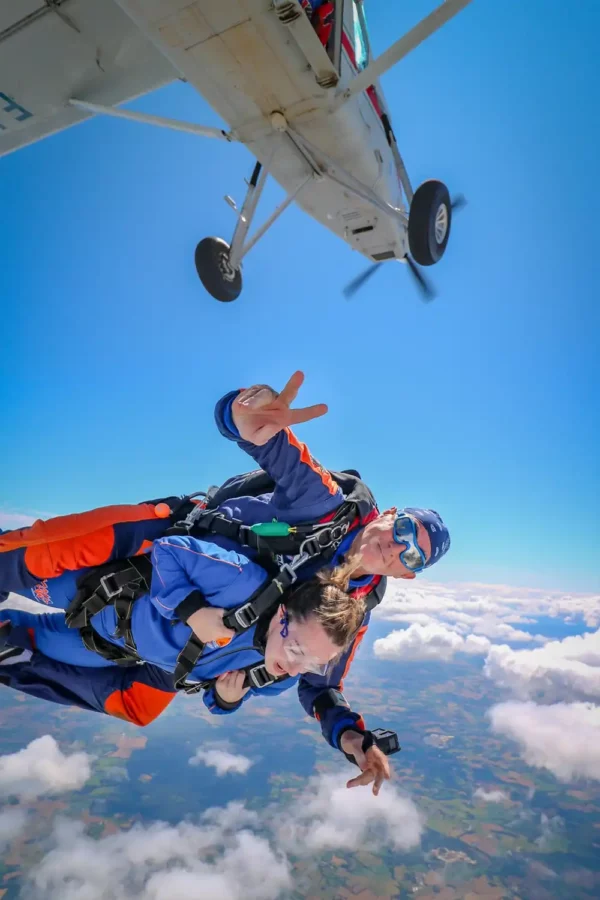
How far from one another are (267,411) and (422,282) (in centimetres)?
601

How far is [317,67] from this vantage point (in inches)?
178

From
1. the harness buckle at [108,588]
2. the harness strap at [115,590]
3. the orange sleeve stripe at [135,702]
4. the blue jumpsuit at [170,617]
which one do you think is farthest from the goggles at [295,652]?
the orange sleeve stripe at [135,702]

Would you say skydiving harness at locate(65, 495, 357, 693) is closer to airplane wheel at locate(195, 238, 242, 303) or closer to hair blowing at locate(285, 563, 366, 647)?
hair blowing at locate(285, 563, 366, 647)

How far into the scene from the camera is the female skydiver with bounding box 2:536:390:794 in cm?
203

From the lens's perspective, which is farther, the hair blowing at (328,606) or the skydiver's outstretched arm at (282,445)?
the hair blowing at (328,606)

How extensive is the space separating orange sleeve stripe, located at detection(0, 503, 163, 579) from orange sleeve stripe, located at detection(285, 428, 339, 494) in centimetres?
91

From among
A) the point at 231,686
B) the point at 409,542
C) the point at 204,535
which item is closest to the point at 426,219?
the point at 409,542

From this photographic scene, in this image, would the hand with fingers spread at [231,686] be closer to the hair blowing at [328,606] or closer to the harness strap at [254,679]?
the harness strap at [254,679]

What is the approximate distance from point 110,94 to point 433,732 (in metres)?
174

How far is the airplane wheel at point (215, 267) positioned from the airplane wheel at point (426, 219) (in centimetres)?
262

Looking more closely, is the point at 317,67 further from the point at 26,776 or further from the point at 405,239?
the point at 26,776

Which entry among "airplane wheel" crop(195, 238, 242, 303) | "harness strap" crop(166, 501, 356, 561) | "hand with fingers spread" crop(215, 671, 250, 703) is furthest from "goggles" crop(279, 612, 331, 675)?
"airplane wheel" crop(195, 238, 242, 303)

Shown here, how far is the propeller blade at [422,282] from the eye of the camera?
677cm

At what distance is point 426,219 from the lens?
18.3 ft
